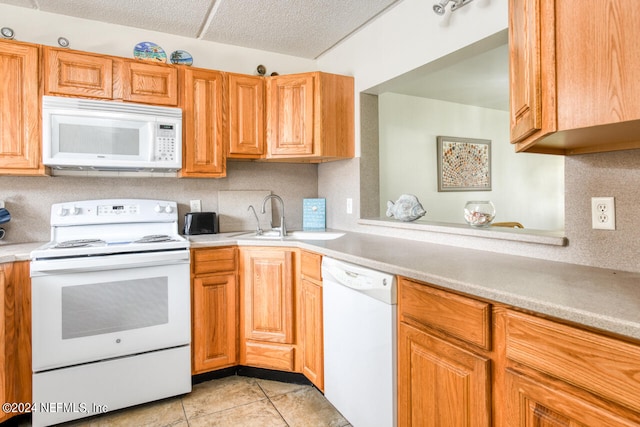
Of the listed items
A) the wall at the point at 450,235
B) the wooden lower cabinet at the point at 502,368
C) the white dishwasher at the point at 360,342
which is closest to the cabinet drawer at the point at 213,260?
the white dishwasher at the point at 360,342

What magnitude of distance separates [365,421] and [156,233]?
181 centimetres

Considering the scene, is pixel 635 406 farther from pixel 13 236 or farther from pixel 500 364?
pixel 13 236

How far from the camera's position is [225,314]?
230cm

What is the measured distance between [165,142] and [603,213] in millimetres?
2324

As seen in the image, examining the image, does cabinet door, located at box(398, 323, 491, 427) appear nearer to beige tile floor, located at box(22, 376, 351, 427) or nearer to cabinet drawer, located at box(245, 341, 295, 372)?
beige tile floor, located at box(22, 376, 351, 427)

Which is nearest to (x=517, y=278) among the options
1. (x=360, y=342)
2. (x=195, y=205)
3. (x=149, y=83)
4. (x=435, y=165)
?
(x=360, y=342)

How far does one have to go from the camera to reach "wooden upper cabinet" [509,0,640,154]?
0.83m

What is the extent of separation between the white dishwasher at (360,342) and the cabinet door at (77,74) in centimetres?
175

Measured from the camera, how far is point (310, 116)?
2598 mm

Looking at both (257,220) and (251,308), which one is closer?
(251,308)

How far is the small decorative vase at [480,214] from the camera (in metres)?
1.89

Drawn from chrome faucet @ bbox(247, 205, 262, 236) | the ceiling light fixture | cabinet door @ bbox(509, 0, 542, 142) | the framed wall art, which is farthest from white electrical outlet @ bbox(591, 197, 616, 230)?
the framed wall art

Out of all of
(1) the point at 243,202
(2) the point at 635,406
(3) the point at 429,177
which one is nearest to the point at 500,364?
(2) the point at 635,406

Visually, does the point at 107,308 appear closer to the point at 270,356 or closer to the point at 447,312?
the point at 270,356
